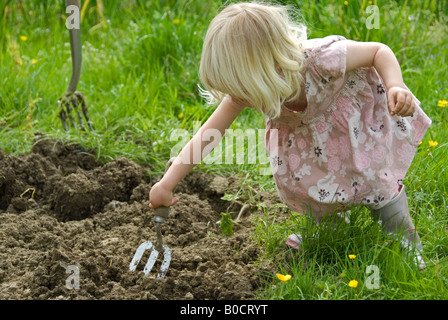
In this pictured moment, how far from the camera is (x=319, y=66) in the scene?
2.24 metres

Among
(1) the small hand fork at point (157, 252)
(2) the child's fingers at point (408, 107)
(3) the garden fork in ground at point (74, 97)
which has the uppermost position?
(2) the child's fingers at point (408, 107)

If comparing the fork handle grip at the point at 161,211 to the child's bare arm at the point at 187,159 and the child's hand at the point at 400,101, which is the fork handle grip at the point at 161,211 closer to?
the child's bare arm at the point at 187,159

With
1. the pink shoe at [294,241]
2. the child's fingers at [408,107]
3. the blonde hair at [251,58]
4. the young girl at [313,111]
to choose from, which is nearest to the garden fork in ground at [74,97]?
the young girl at [313,111]

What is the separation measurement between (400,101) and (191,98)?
1960 millimetres

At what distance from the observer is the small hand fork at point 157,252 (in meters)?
2.27

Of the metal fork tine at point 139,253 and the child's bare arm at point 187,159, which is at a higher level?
the child's bare arm at point 187,159

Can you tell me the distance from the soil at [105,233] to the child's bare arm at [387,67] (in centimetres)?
74

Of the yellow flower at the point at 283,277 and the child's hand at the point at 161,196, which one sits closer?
the yellow flower at the point at 283,277

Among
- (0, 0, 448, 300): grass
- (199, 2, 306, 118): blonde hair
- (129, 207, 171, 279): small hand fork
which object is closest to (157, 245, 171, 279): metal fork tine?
(129, 207, 171, 279): small hand fork

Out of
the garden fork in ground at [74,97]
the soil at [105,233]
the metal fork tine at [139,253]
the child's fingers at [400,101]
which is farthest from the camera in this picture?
the garden fork in ground at [74,97]

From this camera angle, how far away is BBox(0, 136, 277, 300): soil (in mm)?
2246

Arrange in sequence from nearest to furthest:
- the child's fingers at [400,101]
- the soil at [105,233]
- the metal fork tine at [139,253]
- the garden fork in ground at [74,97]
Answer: the child's fingers at [400,101] < the soil at [105,233] < the metal fork tine at [139,253] < the garden fork in ground at [74,97]

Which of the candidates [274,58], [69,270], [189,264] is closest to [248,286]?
[189,264]

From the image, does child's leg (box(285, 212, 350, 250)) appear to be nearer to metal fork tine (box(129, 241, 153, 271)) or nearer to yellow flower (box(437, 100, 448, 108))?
metal fork tine (box(129, 241, 153, 271))
